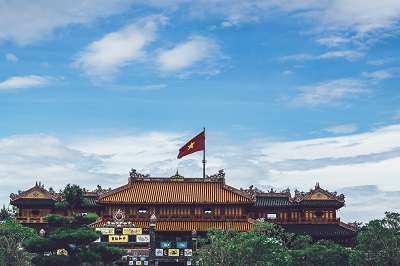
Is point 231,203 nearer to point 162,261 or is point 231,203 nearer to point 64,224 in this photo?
point 162,261

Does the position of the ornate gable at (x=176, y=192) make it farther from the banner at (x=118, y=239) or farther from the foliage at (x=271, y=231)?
the banner at (x=118, y=239)

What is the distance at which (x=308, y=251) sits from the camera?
5747cm

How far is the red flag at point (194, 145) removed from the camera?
77188mm

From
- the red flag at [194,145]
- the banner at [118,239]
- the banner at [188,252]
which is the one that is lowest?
the banner at [188,252]

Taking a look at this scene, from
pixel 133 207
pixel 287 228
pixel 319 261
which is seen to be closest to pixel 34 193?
pixel 133 207

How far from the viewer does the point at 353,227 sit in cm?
7244

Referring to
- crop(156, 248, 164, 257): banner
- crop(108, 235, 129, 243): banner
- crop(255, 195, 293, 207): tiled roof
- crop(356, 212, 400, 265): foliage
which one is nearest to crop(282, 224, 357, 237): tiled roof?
crop(255, 195, 293, 207): tiled roof

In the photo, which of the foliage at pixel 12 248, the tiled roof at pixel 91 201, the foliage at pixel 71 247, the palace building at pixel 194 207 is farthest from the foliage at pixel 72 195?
the tiled roof at pixel 91 201

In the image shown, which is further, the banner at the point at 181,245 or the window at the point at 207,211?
the window at the point at 207,211

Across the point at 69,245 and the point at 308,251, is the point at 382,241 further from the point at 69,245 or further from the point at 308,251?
the point at 69,245

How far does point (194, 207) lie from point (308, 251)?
17.8m

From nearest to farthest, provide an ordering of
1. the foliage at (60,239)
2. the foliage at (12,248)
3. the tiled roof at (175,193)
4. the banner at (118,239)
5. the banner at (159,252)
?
the foliage at (60,239)
the foliage at (12,248)
the banner at (118,239)
the banner at (159,252)
the tiled roof at (175,193)

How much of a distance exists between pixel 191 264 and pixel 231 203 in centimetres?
868

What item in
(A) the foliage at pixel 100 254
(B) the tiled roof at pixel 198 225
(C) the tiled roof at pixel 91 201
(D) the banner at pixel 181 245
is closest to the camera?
(A) the foliage at pixel 100 254
